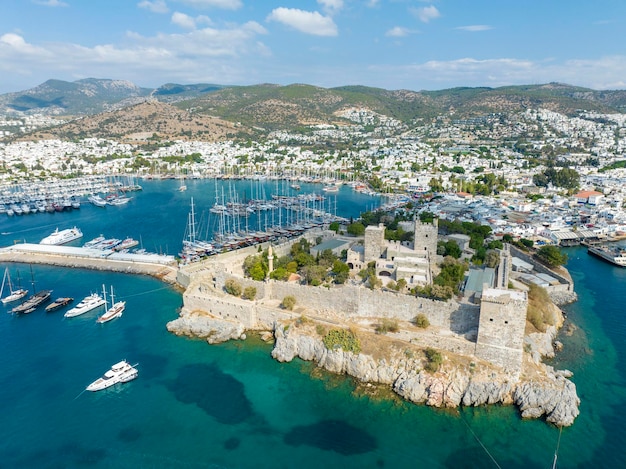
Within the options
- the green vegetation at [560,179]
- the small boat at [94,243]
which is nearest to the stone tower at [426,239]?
the small boat at [94,243]

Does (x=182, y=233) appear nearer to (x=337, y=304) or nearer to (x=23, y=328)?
(x=23, y=328)

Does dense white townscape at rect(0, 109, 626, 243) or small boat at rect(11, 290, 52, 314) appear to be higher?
dense white townscape at rect(0, 109, 626, 243)

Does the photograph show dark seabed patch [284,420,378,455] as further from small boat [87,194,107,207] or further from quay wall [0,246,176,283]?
small boat [87,194,107,207]

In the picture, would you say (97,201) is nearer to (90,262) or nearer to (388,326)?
(90,262)

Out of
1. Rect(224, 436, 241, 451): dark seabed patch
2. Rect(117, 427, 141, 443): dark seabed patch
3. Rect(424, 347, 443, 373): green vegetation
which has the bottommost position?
Rect(117, 427, 141, 443): dark seabed patch

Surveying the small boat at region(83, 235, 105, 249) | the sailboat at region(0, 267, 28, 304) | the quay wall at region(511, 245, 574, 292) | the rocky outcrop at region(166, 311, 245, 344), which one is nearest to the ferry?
the quay wall at region(511, 245, 574, 292)

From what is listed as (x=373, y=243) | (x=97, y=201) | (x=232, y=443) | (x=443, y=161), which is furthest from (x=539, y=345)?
(x=443, y=161)

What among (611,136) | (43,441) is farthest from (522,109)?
(43,441)

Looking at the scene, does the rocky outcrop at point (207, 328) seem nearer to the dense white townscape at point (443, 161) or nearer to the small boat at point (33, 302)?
the small boat at point (33, 302)
